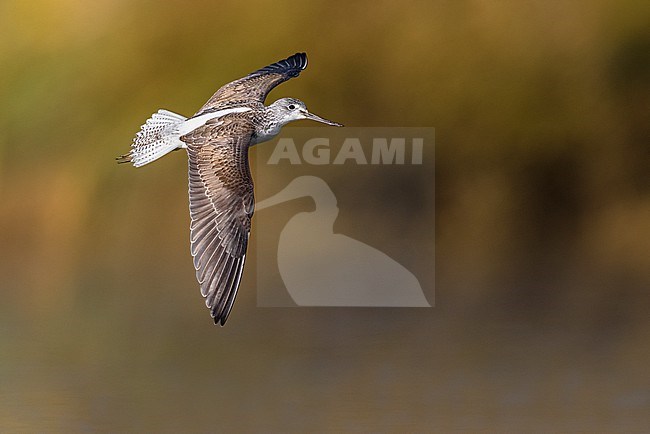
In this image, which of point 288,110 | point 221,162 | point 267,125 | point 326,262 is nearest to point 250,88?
point 288,110

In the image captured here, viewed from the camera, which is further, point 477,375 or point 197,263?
point 477,375

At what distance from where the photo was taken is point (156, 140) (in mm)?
8633

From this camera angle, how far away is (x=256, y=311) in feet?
38.4

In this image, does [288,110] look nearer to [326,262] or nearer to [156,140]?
[156,140]

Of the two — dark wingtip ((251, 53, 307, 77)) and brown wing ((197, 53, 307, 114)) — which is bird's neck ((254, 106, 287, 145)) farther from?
dark wingtip ((251, 53, 307, 77))

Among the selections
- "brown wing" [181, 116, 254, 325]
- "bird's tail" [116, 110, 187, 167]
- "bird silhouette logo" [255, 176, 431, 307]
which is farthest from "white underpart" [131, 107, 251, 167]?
"bird silhouette logo" [255, 176, 431, 307]

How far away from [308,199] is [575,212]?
2.53m

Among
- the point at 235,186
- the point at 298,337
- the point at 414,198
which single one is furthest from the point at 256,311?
the point at 235,186

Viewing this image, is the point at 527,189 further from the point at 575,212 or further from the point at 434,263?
the point at 434,263

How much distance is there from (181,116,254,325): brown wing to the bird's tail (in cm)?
20

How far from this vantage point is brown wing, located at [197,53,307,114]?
9.04m

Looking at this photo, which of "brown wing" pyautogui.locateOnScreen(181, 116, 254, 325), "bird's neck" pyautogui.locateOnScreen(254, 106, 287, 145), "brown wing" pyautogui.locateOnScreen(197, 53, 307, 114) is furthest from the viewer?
"brown wing" pyautogui.locateOnScreen(197, 53, 307, 114)

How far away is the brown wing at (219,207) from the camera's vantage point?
7480 millimetres

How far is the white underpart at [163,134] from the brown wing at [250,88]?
237 millimetres
